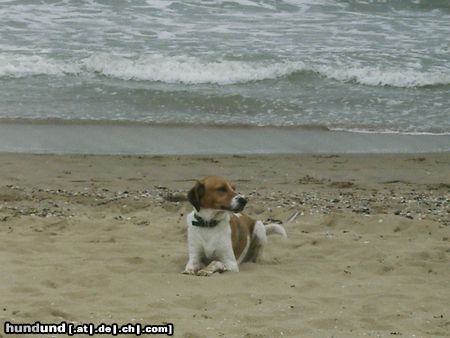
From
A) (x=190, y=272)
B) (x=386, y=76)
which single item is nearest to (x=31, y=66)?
(x=386, y=76)

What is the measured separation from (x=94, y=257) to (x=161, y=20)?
13.4 m

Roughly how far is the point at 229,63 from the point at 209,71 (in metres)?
0.42

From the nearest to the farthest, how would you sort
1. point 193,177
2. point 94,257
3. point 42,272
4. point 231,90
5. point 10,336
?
point 10,336
point 42,272
point 94,257
point 193,177
point 231,90

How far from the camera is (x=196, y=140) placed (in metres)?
11.8

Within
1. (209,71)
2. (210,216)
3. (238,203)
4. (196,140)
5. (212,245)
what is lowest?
(196,140)

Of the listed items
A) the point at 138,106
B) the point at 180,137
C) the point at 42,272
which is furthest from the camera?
the point at 138,106

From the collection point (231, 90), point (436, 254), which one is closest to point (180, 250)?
point (436, 254)

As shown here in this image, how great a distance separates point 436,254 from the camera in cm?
709

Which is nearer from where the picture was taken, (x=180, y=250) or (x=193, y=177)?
(x=180, y=250)

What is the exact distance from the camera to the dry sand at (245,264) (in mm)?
5383

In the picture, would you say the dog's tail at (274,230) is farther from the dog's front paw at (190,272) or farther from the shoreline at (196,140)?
the shoreline at (196,140)

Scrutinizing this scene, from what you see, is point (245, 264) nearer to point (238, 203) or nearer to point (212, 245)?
point (212, 245)

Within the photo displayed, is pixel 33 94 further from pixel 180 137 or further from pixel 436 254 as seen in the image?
pixel 436 254

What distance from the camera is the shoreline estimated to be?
440 inches
